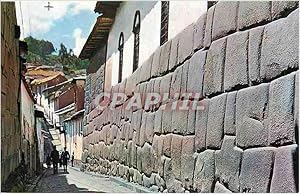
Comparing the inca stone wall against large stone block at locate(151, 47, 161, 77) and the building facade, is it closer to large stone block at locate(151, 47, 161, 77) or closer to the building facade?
large stone block at locate(151, 47, 161, 77)

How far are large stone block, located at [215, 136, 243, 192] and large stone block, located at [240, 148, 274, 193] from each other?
3.6 inches

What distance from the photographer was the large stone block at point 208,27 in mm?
4641

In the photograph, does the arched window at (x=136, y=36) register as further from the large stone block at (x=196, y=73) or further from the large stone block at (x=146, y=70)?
the large stone block at (x=196, y=73)

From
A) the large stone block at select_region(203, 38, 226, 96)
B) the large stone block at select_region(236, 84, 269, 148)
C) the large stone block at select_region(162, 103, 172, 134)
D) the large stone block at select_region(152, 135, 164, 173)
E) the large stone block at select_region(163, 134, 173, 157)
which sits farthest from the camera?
the large stone block at select_region(152, 135, 164, 173)

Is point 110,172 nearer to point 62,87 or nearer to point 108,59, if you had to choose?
point 62,87

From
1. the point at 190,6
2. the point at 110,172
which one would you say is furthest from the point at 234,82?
the point at 110,172

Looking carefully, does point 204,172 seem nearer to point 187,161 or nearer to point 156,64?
point 187,161

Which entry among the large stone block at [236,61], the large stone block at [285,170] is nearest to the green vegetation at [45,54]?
the large stone block at [236,61]

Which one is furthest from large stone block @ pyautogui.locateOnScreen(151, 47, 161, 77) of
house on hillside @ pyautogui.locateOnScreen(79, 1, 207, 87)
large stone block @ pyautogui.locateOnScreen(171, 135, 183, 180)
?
large stone block @ pyautogui.locateOnScreen(171, 135, 183, 180)

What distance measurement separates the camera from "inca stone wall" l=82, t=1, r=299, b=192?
3270 millimetres

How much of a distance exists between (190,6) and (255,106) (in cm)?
243

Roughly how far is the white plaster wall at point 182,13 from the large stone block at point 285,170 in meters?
2.22

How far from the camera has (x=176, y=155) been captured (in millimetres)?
5500

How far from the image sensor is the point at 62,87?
30.1 ft
